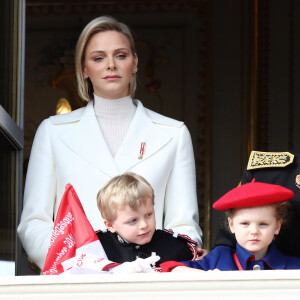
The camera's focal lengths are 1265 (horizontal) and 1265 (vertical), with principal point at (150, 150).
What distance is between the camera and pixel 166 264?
3758 mm

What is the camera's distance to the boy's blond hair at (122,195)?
3.81m

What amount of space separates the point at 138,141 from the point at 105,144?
12cm

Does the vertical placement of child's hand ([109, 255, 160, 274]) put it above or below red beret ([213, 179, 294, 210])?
below

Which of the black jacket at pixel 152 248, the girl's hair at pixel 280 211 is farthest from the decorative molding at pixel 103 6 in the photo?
the girl's hair at pixel 280 211

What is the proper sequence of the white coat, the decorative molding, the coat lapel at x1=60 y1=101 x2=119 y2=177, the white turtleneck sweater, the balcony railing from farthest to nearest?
the decorative molding → the white turtleneck sweater → the coat lapel at x1=60 y1=101 x2=119 y2=177 → the white coat → the balcony railing

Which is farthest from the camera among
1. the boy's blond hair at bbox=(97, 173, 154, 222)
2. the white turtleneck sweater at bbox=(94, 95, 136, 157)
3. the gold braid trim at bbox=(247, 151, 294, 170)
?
the white turtleneck sweater at bbox=(94, 95, 136, 157)

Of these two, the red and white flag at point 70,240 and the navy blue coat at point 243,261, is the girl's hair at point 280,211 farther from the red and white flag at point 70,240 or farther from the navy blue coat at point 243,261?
the red and white flag at point 70,240

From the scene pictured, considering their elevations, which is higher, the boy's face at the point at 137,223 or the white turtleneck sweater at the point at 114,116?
the white turtleneck sweater at the point at 114,116

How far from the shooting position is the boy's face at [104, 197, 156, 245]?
12.5 feet

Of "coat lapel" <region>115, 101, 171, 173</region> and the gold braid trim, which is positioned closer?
the gold braid trim

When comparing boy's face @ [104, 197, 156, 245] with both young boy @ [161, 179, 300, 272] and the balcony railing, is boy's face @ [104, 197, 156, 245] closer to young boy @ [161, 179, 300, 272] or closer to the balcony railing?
young boy @ [161, 179, 300, 272]

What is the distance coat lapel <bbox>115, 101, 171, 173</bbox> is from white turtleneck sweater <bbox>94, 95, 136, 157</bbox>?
4cm

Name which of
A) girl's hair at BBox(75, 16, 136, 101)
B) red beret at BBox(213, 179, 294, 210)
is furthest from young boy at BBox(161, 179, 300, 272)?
girl's hair at BBox(75, 16, 136, 101)

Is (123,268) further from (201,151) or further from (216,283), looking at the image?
(201,151)
